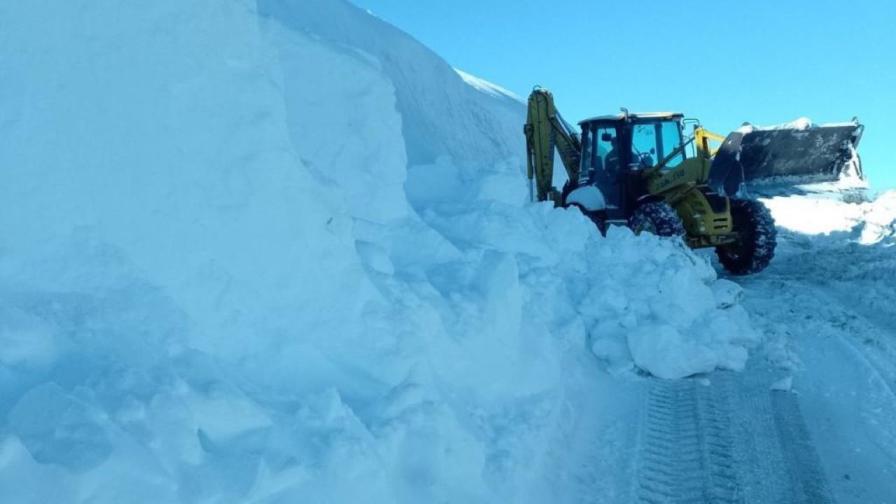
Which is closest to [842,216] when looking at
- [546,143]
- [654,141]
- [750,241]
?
[750,241]

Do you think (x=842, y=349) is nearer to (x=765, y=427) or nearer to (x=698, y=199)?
(x=765, y=427)

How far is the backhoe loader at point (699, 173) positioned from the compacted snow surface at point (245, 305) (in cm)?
433

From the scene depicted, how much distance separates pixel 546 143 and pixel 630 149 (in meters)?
1.57

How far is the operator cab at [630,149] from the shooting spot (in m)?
10.2

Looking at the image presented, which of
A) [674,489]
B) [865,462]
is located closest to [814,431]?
[865,462]

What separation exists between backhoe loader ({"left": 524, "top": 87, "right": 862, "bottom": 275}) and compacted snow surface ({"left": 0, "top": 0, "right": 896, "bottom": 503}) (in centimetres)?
433

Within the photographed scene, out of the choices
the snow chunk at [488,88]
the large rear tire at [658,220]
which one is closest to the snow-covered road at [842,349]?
the large rear tire at [658,220]

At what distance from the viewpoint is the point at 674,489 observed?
140 inches

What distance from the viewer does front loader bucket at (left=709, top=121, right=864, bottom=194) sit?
8.85m

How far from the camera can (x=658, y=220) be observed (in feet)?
29.8

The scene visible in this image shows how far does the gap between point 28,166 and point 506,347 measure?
2.71 metres

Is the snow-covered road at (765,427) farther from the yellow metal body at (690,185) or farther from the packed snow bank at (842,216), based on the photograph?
the packed snow bank at (842,216)

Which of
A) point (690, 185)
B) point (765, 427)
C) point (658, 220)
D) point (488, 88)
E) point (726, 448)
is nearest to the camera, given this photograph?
point (726, 448)

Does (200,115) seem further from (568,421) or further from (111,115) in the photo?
(568,421)
